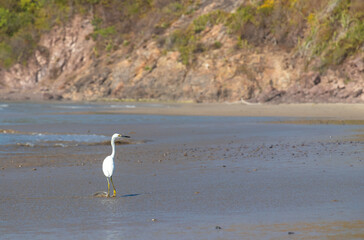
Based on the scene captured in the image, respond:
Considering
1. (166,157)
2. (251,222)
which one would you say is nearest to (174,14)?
(166,157)

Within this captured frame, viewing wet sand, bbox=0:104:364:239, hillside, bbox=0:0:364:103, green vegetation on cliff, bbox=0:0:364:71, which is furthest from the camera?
green vegetation on cliff, bbox=0:0:364:71

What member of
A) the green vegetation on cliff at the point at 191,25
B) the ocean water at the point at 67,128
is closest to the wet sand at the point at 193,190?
the ocean water at the point at 67,128

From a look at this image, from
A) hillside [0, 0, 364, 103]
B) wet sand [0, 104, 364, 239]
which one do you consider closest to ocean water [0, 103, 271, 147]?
wet sand [0, 104, 364, 239]

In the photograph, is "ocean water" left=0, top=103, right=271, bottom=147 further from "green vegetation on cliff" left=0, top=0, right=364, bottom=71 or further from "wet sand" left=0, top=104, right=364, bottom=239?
"green vegetation on cliff" left=0, top=0, right=364, bottom=71

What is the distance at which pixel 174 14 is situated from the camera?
175 ft

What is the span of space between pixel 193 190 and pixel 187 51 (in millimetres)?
37529

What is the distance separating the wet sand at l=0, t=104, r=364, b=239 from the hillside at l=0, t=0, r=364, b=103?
851 inches

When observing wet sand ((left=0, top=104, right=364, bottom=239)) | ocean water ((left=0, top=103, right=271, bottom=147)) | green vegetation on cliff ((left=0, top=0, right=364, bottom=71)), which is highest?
green vegetation on cliff ((left=0, top=0, right=364, bottom=71))

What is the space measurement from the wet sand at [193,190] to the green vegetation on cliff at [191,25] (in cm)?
2366

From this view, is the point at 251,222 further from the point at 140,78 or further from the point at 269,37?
the point at 140,78

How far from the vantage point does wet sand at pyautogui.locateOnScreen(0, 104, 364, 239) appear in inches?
251

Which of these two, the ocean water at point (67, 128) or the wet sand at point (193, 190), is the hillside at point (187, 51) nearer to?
the ocean water at point (67, 128)

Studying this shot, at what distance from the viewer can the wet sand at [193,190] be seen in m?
6.38

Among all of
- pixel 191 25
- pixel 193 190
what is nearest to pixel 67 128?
pixel 193 190
